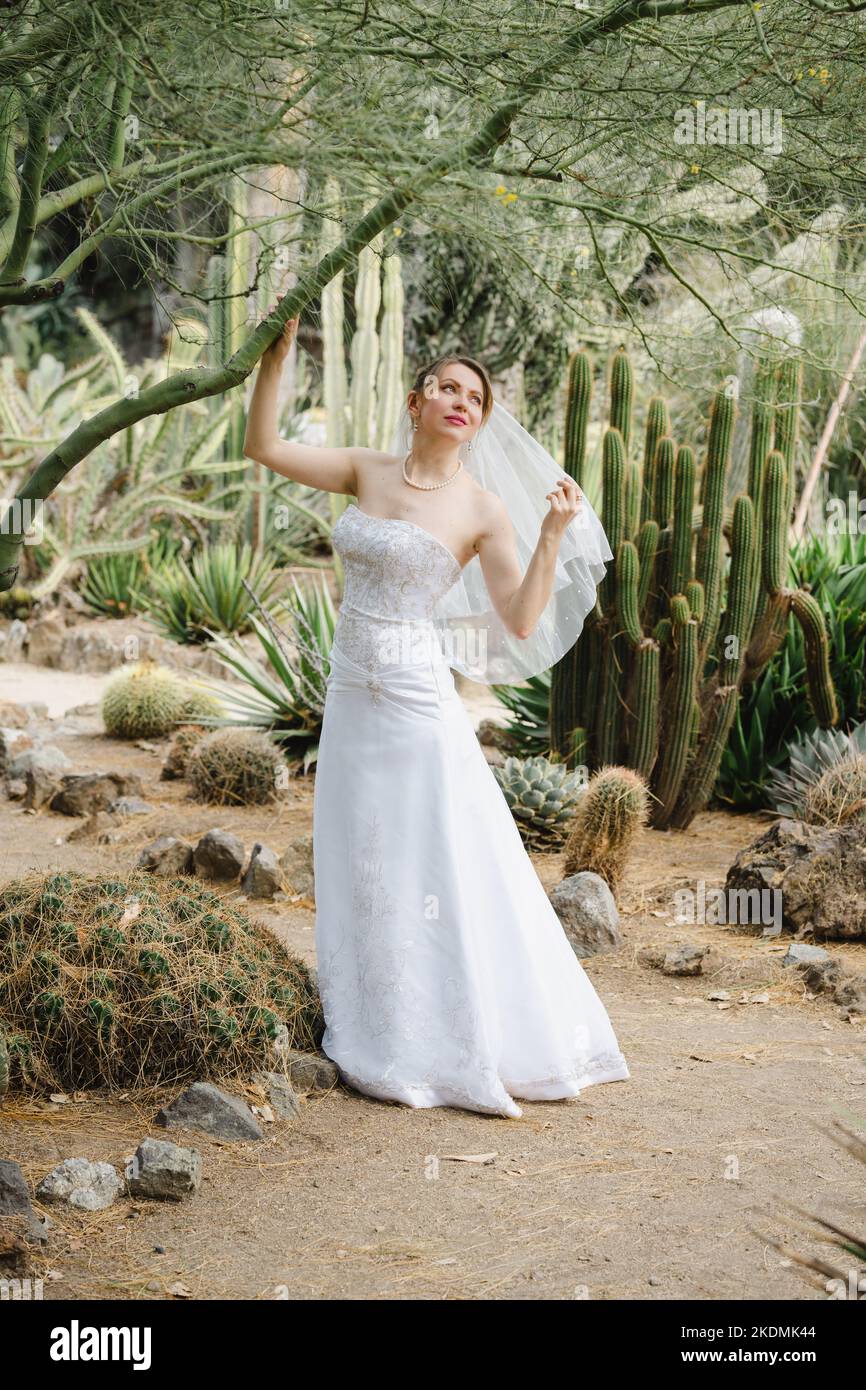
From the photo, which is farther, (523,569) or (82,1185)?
(523,569)

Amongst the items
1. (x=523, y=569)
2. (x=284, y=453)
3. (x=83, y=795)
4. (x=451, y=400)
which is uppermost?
(x=451, y=400)

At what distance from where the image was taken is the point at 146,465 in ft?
43.7

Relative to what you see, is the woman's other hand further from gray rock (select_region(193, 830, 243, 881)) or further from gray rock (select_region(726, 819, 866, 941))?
gray rock (select_region(726, 819, 866, 941))

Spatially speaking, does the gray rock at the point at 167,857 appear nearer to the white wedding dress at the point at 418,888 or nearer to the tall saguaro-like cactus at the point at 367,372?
the white wedding dress at the point at 418,888

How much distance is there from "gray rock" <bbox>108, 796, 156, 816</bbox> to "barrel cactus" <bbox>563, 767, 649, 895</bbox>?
98.5 inches

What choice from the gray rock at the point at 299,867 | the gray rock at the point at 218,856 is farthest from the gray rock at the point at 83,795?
the gray rock at the point at 299,867

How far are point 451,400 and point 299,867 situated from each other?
118 inches

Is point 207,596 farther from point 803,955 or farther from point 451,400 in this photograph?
point 451,400

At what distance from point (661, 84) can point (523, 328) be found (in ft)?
30.3

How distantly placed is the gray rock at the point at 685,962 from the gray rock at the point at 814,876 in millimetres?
613

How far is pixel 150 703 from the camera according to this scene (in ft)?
30.9

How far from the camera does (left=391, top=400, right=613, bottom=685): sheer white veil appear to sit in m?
4.48

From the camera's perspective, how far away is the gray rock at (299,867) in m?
6.27

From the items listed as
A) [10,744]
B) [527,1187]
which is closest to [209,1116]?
[527,1187]
